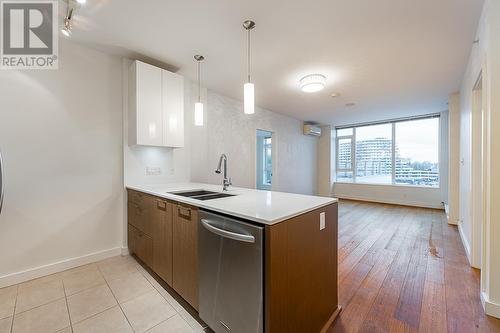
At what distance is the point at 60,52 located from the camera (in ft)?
7.60

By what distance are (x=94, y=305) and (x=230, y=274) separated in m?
1.39

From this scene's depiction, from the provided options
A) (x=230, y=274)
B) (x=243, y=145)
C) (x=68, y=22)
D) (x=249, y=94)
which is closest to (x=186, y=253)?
(x=230, y=274)

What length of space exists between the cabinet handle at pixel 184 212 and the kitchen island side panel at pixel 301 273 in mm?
785

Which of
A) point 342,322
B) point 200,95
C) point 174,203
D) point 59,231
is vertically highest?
point 200,95

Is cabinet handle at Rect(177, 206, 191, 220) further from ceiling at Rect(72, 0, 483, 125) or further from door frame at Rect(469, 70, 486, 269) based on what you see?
door frame at Rect(469, 70, 486, 269)

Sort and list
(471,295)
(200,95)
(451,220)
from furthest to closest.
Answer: (451,220) < (200,95) < (471,295)

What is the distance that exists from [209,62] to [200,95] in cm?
81

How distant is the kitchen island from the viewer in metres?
1.12

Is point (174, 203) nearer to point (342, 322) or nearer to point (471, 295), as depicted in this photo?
point (342, 322)

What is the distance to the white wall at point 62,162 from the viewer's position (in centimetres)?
209

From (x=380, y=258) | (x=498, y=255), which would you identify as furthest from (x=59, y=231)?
(x=498, y=255)

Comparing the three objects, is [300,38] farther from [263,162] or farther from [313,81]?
[263,162]

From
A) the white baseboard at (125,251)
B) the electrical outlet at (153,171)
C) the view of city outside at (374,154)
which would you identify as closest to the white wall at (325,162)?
the view of city outside at (374,154)

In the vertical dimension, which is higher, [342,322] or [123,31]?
[123,31]
